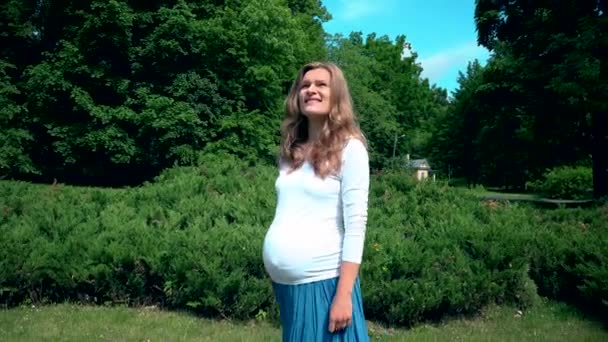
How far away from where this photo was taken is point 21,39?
3553 centimetres

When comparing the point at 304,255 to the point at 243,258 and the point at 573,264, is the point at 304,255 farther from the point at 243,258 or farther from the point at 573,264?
the point at 573,264

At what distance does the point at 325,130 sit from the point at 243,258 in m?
4.29

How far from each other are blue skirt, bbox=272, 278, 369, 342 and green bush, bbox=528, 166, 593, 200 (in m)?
34.7

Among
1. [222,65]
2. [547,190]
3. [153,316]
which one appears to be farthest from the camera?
[547,190]

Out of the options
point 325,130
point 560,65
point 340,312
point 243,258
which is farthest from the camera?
point 560,65

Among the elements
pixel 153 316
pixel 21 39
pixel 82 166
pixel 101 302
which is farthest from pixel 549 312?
pixel 21 39

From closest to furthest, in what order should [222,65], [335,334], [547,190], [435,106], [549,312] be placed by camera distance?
[335,334], [549,312], [222,65], [547,190], [435,106]

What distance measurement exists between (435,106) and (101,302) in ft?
256

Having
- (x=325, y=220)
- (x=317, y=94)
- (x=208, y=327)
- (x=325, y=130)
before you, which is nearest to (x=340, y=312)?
(x=325, y=220)

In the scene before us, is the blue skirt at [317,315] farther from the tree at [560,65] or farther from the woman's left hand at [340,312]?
the tree at [560,65]

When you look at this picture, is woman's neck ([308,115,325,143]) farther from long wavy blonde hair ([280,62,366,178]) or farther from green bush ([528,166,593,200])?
green bush ([528,166,593,200])

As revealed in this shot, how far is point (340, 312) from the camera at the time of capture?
8.23 ft

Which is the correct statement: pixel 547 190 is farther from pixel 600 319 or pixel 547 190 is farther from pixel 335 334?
pixel 335 334

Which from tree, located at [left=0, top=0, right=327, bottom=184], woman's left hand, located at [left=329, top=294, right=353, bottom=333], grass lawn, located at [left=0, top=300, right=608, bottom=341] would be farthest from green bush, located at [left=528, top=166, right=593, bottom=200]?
woman's left hand, located at [left=329, top=294, right=353, bottom=333]
